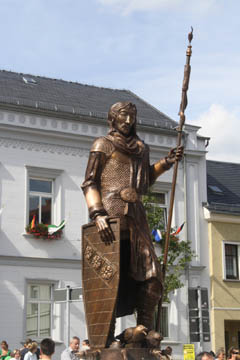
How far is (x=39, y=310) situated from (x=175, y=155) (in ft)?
57.7

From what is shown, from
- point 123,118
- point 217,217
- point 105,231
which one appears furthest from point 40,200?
point 105,231

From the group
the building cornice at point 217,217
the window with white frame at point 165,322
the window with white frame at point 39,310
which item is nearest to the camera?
the window with white frame at point 39,310

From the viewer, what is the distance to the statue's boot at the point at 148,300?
7.11m

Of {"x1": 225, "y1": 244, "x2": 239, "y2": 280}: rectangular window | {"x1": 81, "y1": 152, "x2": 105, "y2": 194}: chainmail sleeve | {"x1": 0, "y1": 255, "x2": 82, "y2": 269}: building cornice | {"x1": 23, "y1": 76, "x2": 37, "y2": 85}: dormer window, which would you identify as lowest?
{"x1": 81, "y1": 152, "x2": 105, "y2": 194}: chainmail sleeve

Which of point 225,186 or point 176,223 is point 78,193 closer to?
point 176,223

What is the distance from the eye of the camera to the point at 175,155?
7.49 meters

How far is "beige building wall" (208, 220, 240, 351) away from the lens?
27172 millimetres

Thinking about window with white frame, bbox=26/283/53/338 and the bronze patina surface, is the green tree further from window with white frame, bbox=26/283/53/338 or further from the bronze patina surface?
the bronze patina surface

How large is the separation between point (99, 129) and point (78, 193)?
2360 mm

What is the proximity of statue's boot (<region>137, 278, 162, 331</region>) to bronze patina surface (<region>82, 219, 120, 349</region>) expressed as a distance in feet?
1.18

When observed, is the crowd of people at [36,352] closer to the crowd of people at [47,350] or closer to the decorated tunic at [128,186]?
the crowd of people at [47,350]

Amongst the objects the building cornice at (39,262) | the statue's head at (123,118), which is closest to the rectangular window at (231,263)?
the building cornice at (39,262)

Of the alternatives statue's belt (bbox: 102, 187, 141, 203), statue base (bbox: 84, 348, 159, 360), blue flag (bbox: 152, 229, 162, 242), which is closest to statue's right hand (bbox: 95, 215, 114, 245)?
statue's belt (bbox: 102, 187, 141, 203)

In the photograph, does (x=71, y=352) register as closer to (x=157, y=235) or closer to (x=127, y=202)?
(x=127, y=202)
